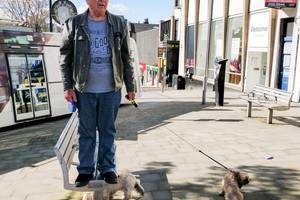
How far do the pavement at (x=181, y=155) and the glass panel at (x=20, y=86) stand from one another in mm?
468

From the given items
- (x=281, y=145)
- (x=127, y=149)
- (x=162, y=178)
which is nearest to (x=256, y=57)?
(x=281, y=145)

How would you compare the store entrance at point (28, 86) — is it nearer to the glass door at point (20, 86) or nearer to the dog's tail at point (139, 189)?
the glass door at point (20, 86)

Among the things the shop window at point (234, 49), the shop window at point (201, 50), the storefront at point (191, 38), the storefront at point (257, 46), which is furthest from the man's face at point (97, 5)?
the storefront at point (191, 38)

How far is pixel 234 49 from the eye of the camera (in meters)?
19.4

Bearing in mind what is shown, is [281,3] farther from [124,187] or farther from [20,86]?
[124,187]

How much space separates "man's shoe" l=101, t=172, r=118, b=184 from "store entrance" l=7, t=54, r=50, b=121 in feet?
23.2

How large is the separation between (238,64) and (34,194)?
15317 mm

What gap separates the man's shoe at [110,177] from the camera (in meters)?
3.71

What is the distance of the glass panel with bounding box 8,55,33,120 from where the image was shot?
33.4 ft

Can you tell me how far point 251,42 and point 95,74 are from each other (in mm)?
14819

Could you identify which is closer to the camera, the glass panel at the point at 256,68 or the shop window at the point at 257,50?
the shop window at the point at 257,50

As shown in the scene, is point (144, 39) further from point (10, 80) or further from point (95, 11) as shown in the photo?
point (95, 11)

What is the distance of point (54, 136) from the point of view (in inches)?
346

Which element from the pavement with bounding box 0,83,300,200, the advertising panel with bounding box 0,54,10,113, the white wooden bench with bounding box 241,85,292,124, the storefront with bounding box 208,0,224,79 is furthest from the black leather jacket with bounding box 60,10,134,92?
the storefront with bounding box 208,0,224,79
